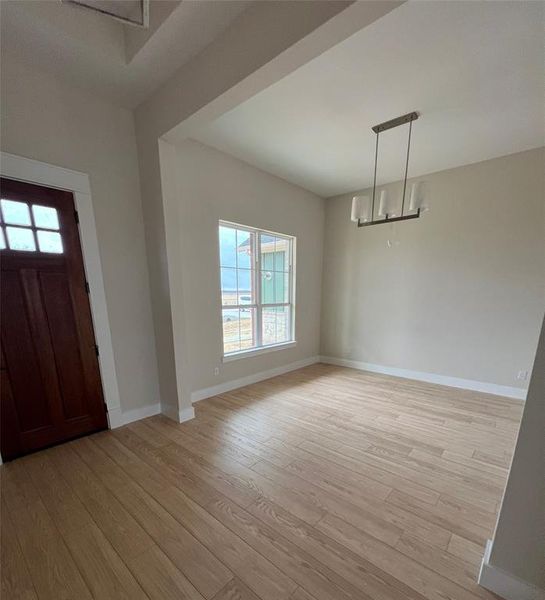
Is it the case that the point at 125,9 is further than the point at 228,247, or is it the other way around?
the point at 228,247

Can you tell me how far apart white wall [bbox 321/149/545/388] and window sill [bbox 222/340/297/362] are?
3.83 feet

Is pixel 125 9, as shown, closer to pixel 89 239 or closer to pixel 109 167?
pixel 109 167

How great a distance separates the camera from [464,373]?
3.43 m

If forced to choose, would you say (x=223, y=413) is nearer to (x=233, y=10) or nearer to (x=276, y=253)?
(x=276, y=253)

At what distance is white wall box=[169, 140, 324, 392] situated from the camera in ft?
9.16

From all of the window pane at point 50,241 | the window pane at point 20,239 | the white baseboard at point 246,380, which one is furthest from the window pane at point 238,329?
the window pane at point 20,239

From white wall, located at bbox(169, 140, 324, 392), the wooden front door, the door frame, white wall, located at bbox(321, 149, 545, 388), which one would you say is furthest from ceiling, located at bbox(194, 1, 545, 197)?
the wooden front door

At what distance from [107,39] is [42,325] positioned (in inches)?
86.5

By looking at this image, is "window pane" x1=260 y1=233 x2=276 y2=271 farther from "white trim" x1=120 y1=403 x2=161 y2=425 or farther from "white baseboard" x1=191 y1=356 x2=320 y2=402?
"white trim" x1=120 y1=403 x2=161 y2=425

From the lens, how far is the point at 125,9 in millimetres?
1274

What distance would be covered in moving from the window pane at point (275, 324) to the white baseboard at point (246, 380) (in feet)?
1.52

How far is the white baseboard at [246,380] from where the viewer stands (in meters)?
3.06

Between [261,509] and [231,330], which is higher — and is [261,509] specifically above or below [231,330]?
below

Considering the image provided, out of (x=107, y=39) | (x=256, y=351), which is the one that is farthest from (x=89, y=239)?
(x=256, y=351)
